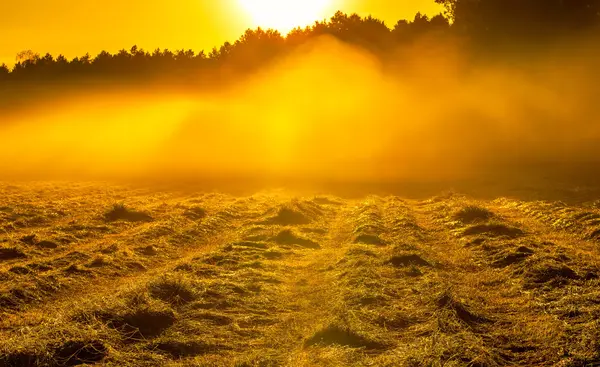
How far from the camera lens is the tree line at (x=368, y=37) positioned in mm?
51878

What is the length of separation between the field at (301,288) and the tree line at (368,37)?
36.8 meters

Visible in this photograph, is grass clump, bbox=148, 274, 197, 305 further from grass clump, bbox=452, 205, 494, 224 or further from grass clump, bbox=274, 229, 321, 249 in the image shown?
grass clump, bbox=452, 205, 494, 224

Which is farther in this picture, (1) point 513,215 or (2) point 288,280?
(1) point 513,215

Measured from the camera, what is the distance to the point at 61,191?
90.6 feet

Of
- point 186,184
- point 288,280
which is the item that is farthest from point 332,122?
point 288,280

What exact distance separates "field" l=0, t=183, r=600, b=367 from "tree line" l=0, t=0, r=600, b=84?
36.8m

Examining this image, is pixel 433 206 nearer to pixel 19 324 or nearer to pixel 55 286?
pixel 55 286

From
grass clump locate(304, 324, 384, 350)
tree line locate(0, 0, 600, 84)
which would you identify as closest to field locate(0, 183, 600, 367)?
grass clump locate(304, 324, 384, 350)

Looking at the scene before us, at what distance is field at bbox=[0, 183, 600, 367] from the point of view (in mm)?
8297

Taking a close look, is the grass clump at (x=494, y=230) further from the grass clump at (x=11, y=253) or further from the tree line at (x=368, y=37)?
the tree line at (x=368, y=37)

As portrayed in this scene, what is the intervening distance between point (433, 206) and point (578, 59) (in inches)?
1414

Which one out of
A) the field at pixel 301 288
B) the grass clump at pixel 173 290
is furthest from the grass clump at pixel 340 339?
the grass clump at pixel 173 290

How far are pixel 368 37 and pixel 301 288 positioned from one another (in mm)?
58205

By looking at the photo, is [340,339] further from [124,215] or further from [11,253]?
[124,215]
